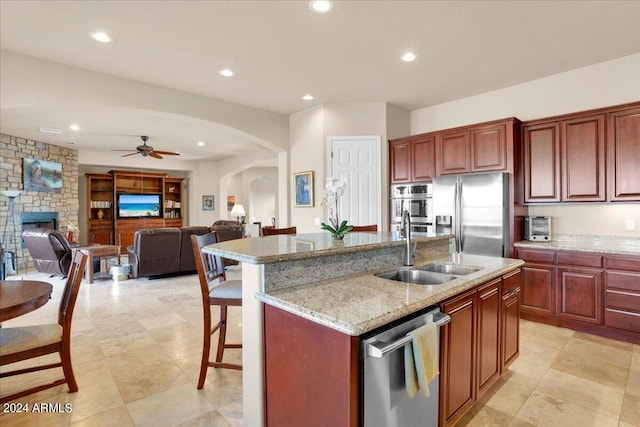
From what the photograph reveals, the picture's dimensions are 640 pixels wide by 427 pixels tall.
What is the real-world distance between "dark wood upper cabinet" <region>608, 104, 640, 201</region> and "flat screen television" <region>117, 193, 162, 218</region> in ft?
36.2

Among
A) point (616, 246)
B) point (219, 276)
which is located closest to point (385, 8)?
point (219, 276)

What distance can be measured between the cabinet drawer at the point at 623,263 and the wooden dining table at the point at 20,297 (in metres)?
4.61

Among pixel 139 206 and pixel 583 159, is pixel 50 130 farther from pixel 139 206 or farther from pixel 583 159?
pixel 583 159

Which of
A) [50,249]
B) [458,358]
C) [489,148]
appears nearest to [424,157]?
[489,148]

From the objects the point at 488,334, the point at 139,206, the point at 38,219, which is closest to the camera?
the point at 488,334

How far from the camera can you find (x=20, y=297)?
190 centimetres

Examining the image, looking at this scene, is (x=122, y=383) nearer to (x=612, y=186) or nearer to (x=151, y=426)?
(x=151, y=426)

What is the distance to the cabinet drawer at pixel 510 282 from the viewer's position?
2.23 m

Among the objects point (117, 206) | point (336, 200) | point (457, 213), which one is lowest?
point (457, 213)

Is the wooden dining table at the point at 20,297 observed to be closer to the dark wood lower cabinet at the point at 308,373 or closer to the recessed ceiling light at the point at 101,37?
the dark wood lower cabinet at the point at 308,373

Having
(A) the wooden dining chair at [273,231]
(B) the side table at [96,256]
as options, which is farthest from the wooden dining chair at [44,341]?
(B) the side table at [96,256]

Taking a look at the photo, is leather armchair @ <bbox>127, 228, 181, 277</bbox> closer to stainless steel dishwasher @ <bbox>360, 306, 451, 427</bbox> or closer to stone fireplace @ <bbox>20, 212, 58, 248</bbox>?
stone fireplace @ <bbox>20, 212, 58, 248</bbox>

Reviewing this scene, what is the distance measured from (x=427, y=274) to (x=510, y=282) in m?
0.63

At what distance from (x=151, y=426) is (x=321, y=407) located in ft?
4.17
